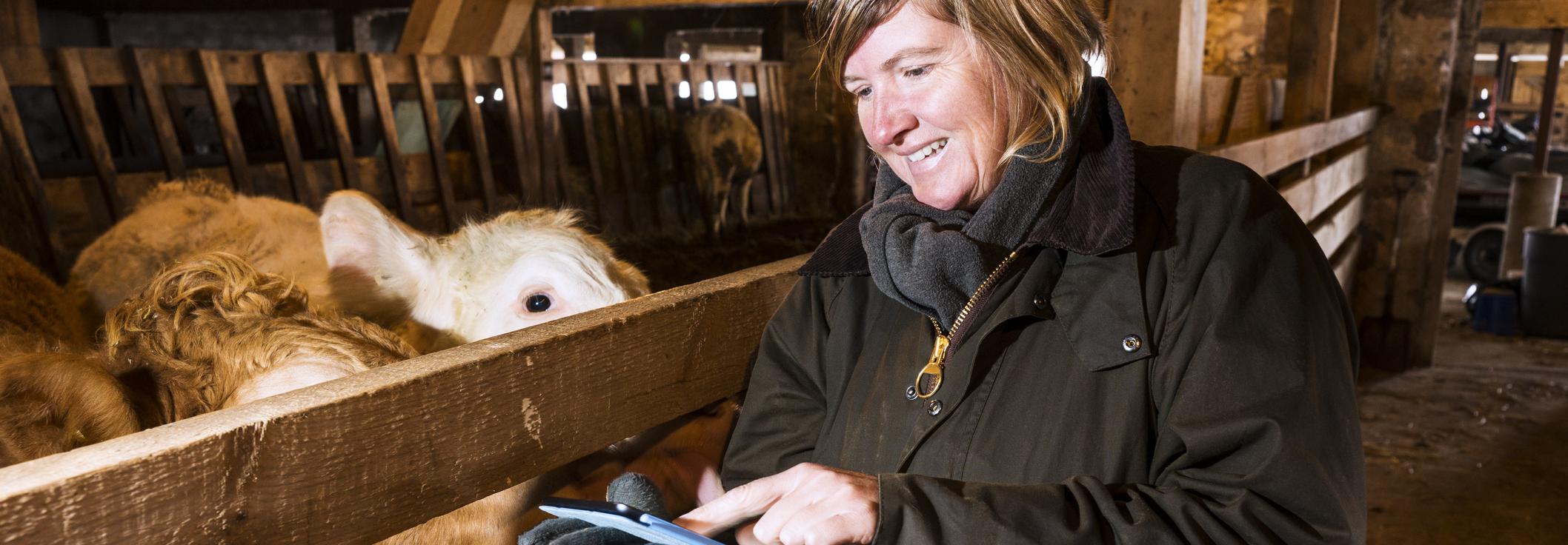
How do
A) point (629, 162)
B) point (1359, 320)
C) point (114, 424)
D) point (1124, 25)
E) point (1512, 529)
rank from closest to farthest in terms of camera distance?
point (114, 424), point (1124, 25), point (1512, 529), point (1359, 320), point (629, 162)

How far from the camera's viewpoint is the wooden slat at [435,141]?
6.97m

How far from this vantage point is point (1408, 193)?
784 cm

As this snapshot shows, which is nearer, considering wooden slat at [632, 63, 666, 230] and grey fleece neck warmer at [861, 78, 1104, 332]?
grey fleece neck warmer at [861, 78, 1104, 332]

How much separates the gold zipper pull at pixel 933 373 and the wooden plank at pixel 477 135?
617 centimetres

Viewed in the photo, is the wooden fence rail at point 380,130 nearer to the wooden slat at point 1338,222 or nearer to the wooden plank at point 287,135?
the wooden plank at point 287,135

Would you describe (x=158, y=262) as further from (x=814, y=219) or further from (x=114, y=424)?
(x=814, y=219)

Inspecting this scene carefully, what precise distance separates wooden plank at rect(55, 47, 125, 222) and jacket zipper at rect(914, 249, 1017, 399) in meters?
5.19

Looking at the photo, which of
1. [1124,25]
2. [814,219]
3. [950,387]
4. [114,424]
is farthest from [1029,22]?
[814,219]

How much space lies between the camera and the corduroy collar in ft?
4.57

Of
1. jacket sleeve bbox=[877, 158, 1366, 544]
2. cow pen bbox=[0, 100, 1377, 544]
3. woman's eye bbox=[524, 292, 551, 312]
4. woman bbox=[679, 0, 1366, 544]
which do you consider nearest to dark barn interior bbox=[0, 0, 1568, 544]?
cow pen bbox=[0, 100, 1377, 544]

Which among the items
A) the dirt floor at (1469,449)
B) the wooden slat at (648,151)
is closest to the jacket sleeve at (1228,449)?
the dirt floor at (1469,449)

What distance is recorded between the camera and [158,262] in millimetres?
3459

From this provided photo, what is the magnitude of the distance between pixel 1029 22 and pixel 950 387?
531mm

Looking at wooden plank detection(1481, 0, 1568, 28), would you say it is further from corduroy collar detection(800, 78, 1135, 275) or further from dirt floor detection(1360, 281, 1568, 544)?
corduroy collar detection(800, 78, 1135, 275)
